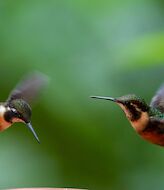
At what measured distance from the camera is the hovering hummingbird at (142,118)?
228 centimetres

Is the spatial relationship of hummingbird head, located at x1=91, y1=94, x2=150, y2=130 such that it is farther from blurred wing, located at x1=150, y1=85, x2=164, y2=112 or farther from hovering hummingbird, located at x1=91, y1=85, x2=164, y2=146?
blurred wing, located at x1=150, y1=85, x2=164, y2=112

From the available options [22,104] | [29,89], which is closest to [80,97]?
[29,89]

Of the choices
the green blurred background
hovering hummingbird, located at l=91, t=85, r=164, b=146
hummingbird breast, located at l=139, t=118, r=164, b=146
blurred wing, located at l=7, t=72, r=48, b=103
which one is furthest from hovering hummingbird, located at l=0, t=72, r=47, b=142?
the green blurred background

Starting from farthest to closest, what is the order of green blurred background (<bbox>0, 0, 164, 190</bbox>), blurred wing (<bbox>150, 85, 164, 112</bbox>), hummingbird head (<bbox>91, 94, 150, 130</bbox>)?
green blurred background (<bbox>0, 0, 164, 190</bbox>) → blurred wing (<bbox>150, 85, 164, 112</bbox>) → hummingbird head (<bbox>91, 94, 150, 130</bbox>)

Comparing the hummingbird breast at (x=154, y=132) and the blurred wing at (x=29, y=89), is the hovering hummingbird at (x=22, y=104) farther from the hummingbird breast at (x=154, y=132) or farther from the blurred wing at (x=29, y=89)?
the hummingbird breast at (x=154, y=132)

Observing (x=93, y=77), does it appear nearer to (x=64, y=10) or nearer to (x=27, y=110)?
(x=64, y=10)

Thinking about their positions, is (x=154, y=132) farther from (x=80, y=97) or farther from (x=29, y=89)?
(x=80, y=97)

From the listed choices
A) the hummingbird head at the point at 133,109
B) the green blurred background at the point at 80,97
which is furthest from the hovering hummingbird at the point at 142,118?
the green blurred background at the point at 80,97

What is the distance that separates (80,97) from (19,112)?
176 cm

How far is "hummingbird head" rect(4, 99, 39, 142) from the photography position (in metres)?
2.34

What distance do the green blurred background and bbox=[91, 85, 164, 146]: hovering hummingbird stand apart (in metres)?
1.49

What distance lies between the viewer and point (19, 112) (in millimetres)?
2359

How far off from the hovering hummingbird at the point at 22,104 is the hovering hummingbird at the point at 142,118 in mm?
261

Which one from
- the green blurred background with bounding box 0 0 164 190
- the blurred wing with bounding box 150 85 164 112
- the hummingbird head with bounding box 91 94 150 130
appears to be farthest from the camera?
the green blurred background with bounding box 0 0 164 190
